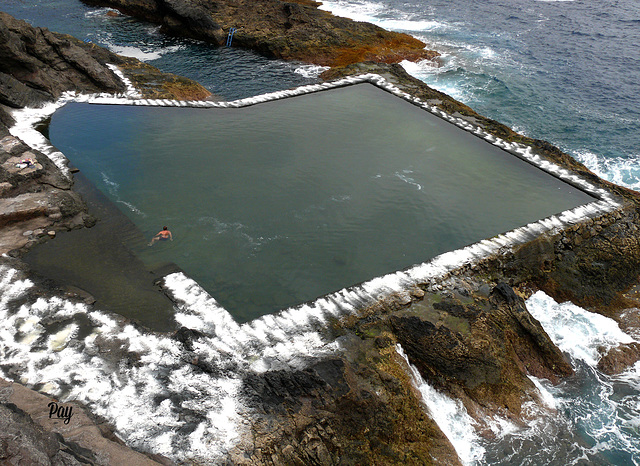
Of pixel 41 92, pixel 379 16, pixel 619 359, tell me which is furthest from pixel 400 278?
pixel 379 16

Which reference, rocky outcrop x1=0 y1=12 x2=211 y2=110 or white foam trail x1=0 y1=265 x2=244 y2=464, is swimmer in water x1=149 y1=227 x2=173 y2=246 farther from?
rocky outcrop x1=0 y1=12 x2=211 y2=110

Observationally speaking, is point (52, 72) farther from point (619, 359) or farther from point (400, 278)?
point (619, 359)

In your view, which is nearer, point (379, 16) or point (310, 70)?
point (310, 70)

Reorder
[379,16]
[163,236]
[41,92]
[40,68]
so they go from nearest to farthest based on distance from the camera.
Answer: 1. [163,236]
2. [41,92]
3. [40,68]
4. [379,16]

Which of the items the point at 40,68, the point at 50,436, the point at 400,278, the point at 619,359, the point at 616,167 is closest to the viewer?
the point at 50,436

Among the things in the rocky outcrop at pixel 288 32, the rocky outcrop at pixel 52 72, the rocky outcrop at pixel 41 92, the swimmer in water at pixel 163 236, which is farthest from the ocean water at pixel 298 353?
the rocky outcrop at pixel 52 72

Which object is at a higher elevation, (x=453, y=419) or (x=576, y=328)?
(x=576, y=328)
